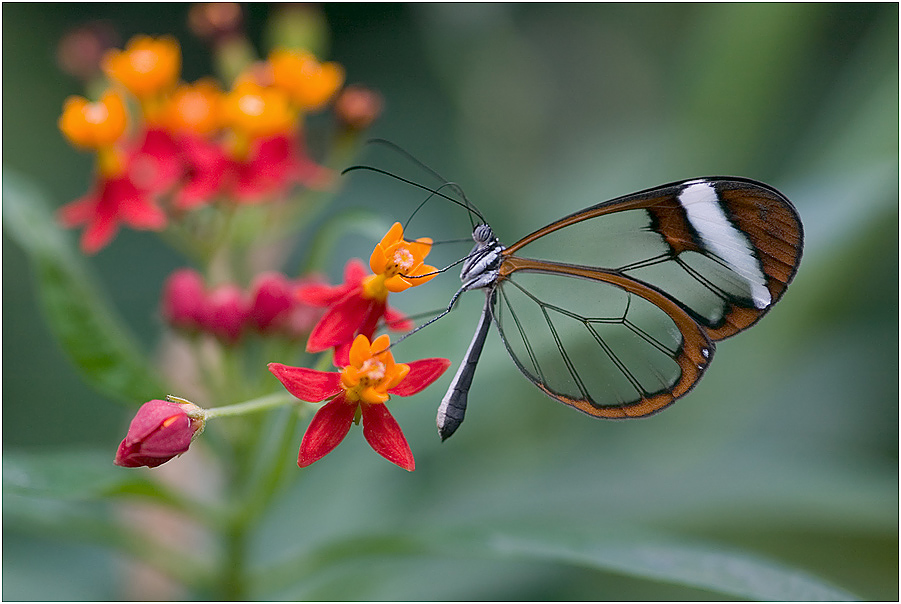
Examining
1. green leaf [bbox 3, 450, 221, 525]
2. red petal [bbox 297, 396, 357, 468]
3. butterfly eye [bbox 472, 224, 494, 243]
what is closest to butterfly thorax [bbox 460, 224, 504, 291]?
butterfly eye [bbox 472, 224, 494, 243]

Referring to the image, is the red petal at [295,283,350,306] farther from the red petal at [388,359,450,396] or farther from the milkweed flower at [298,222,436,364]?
the red petal at [388,359,450,396]

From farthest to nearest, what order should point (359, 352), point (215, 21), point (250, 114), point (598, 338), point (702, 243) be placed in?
point (215, 21) < point (250, 114) < point (598, 338) < point (702, 243) < point (359, 352)

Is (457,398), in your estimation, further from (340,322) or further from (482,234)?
(482,234)

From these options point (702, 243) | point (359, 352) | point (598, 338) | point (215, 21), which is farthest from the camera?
point (215, 21)

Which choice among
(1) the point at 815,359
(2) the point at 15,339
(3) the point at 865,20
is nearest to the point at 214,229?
(2) the point at 15,339

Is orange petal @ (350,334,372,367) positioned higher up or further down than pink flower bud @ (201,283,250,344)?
further down

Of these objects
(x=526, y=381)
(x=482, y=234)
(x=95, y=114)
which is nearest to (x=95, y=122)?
(x=95, y=114)
